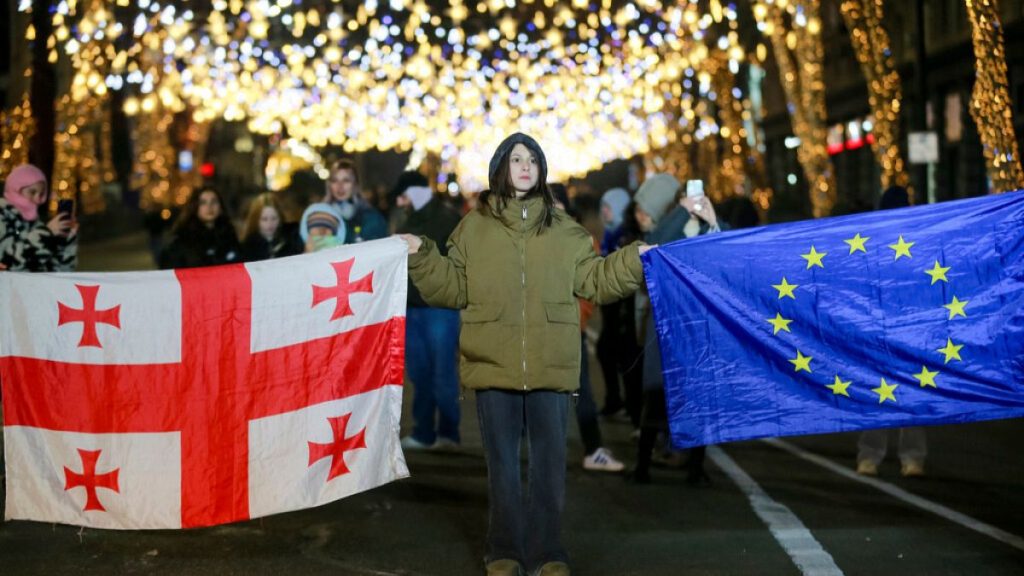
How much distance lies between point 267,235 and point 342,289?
11.7ft

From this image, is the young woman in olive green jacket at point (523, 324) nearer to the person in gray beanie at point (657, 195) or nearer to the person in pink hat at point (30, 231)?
the person in gray beanie at point (657, 195)

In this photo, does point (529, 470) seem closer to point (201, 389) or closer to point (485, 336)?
point (485, 336)

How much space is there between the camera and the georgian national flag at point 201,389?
7410 millimetres

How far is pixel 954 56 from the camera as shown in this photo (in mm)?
35062

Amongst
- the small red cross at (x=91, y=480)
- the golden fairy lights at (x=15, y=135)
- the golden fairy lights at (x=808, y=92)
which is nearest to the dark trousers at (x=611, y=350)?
the small red cross at (x=91, y=480)

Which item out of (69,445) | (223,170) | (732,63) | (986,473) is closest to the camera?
(69,445)

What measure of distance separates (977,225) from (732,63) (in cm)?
2665

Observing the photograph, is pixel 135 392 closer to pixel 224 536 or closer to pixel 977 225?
pixel 224 536

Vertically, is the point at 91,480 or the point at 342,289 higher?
the point at 342,289

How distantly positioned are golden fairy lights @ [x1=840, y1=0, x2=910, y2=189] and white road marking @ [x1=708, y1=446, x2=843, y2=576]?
12.4 metres

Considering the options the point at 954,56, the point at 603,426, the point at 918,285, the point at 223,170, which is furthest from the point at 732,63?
the point at 223,170

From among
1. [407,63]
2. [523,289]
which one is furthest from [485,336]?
[407,63]

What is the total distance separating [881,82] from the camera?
21.8 m

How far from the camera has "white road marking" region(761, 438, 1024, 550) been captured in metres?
7.92
